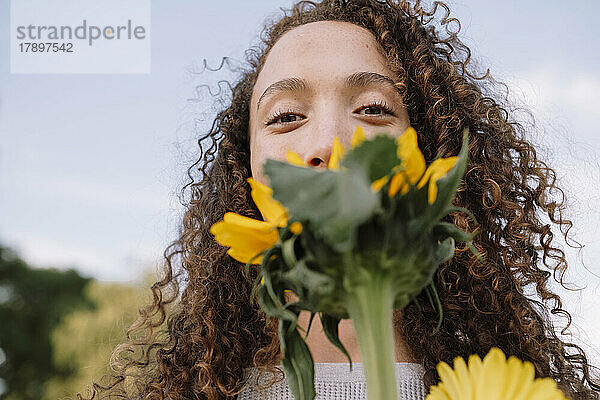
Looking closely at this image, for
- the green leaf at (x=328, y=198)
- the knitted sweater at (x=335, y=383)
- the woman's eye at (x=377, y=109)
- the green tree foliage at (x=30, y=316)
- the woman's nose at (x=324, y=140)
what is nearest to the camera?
the green leaf at (x=328, y=198)

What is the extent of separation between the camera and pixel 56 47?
7.60ft

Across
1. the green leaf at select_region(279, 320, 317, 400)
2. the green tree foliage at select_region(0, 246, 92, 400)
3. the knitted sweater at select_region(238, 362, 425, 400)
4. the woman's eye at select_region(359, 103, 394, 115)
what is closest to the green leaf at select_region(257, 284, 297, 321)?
the green leaf at select_region(279, 320, 317, 400)

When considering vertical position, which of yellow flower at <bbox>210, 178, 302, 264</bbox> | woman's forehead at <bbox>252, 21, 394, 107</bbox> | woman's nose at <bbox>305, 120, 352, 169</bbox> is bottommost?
yellow flower at <bbox>210, 178, 302, 264</bbox>

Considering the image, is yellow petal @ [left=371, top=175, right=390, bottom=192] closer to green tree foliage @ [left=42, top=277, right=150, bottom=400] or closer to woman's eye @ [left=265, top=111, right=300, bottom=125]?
woman's eye @ [left=265, top=111, right=300, bottom=125]

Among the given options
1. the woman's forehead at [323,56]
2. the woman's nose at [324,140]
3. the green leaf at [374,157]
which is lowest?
the green leaf at [374,157]

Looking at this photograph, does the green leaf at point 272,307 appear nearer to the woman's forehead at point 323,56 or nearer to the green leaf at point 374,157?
the green leaf at point 374,157

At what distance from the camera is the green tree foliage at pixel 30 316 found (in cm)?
750

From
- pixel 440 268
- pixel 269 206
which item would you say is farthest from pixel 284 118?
pixel 269 206

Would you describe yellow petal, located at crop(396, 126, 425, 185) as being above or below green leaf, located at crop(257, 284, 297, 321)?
above

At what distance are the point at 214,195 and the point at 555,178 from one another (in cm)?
61

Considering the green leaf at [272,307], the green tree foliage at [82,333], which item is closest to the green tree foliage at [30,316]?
the green tree foliage at [82,333]

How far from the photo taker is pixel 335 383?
1.07 meters

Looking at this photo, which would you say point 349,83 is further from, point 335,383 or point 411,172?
point 411,172

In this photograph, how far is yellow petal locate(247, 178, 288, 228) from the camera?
0.29 metres
